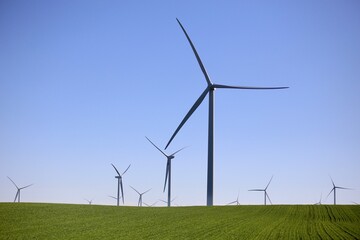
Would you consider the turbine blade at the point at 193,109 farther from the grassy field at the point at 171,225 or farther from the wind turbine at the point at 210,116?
the grassy field at the point at 171,225

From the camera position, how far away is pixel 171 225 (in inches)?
1437

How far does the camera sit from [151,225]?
1439 inches

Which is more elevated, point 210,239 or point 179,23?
point 179,23

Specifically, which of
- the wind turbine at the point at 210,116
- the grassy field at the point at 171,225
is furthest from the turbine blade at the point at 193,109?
the grassy field at the point at 171,225

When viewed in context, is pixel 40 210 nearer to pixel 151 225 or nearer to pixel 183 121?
pixel 151 225

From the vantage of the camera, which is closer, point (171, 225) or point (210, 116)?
point (171, 225)

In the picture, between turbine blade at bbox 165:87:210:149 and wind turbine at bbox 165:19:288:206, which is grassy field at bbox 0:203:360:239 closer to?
wind turbine at bbox 165:19:288:206

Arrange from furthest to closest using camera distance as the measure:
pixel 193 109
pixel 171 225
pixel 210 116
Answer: pixel 193 109
pixel 210 116
pixel 171 225

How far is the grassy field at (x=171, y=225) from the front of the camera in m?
29.8

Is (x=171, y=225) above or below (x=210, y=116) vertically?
below

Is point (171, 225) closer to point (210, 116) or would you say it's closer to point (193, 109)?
point (210, 116)

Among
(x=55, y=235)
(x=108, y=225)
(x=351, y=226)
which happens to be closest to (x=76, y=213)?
(x=108, y=225)

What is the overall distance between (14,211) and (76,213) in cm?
603

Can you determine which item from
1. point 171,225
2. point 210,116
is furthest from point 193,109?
point 171,225
